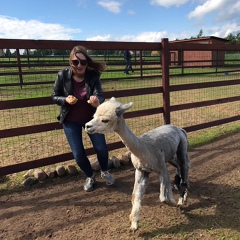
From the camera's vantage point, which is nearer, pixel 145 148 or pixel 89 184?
pixel 145 148

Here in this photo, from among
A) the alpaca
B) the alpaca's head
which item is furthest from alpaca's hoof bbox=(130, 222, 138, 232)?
the alpaca's head

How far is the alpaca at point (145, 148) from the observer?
254 cm

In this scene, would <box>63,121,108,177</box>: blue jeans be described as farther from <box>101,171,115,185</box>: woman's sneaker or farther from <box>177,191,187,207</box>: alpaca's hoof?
<box>177,191,187,207</box>: alpaca's hoof

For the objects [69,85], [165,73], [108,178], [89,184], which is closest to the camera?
[69,85]

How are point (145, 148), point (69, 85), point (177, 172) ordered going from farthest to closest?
point (177, 172)
point (69, 85)
point (145, 148)

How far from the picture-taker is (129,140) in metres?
2.69

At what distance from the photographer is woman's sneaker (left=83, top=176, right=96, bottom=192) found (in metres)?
3.78

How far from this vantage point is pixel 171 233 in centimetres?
282

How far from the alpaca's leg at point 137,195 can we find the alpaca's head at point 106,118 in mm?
673

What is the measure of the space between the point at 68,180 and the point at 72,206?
2.42ft

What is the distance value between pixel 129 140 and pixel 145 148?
0.23 m

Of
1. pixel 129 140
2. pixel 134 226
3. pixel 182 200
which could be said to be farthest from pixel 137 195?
pixel 182 200

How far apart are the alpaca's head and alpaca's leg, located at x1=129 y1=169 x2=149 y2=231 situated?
26.5 inches

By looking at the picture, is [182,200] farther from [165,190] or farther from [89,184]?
[89,184]
